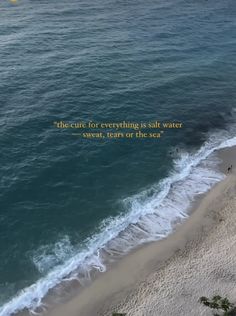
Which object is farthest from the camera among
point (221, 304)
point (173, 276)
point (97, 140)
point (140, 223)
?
point (97, 140)

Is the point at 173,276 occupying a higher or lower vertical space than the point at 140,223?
lower

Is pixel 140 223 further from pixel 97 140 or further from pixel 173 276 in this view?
pixel 97 140

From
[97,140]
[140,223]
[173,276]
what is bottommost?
[173,276]

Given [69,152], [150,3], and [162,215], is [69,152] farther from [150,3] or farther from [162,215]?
[150,3]

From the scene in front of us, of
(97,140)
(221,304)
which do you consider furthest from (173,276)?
(97,140)

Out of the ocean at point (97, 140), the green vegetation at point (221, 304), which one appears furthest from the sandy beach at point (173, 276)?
the ocean at point (97, 140)

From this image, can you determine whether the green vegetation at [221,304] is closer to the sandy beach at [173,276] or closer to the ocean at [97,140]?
the sandy beach at [173,276]

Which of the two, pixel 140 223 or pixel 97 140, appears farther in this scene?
pixel 97 140

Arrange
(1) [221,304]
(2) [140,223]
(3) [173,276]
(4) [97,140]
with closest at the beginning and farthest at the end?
(1) [221,304] < (3) [173,276] < (2) [140,223] < (4) [97,140]
